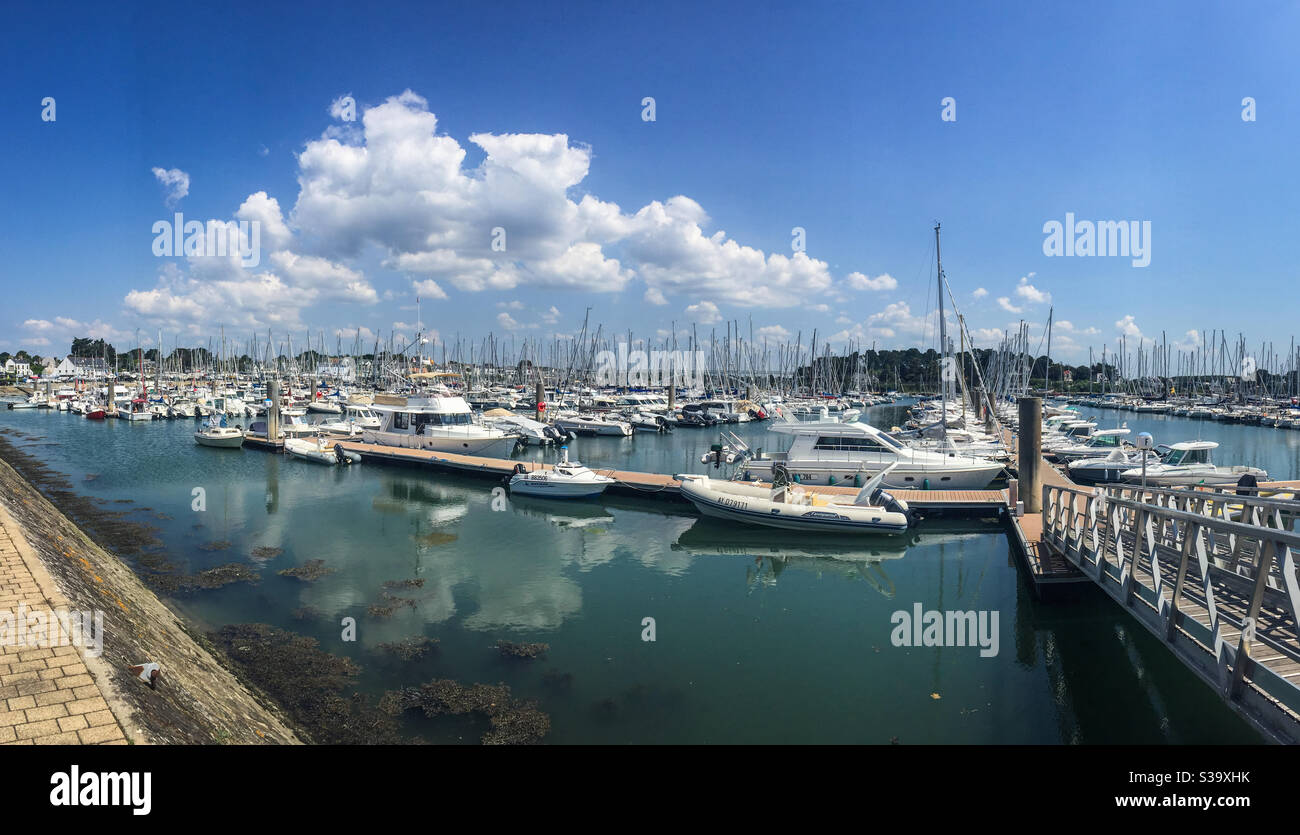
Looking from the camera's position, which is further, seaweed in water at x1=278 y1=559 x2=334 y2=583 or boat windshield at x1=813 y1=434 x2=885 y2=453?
boat windshield at x1=813 y1=434 x2=885 y2=453

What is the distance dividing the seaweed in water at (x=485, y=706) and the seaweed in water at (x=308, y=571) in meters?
7.97

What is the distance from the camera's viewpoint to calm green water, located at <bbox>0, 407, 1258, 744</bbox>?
10844 millimetres

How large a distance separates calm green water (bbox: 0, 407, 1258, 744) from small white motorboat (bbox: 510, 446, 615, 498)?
2.86 feet

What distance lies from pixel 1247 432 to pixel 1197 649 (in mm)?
73030

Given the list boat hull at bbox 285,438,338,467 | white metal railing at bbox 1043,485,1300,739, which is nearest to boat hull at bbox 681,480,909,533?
white metal railing at bbox 1043,485,1300,739

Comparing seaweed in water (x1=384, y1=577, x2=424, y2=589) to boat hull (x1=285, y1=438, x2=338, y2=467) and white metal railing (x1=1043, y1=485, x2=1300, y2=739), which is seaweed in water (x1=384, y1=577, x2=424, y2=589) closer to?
white metal railing (x1=1043, y1=485, x2=1300, y2=739)

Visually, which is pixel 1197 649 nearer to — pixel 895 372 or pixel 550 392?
pixel 550 392

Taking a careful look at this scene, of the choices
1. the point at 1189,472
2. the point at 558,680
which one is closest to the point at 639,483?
the point at 558,680

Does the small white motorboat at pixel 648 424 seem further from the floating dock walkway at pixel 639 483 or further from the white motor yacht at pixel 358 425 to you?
the floating dock walkway at pixel 639 483

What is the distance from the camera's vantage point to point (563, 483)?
2828 centimetres

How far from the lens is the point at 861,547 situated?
2189cm
